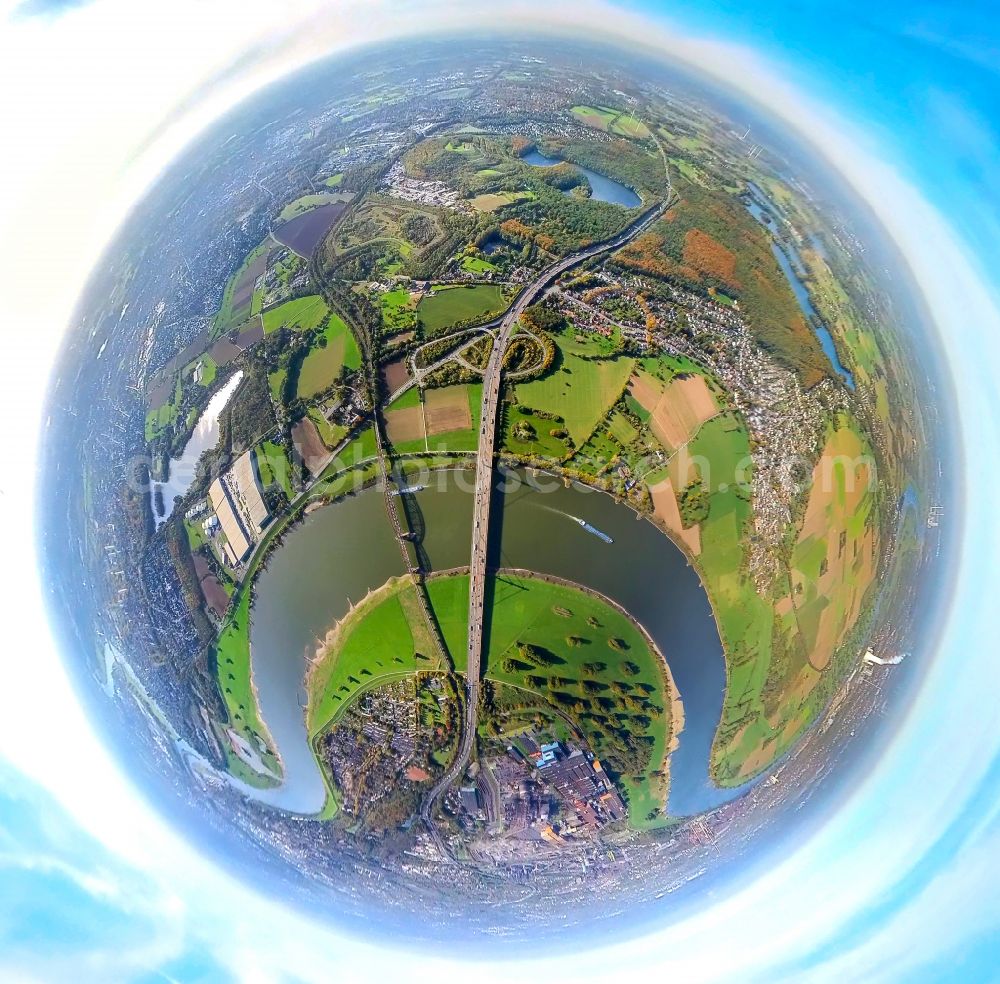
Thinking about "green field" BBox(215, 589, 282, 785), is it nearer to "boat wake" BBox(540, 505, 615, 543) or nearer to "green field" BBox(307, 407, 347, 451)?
"green field" BBox(307, 407, 347, 451)

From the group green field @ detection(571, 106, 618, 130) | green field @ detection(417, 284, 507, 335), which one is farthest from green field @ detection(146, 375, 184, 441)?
green field @ detection(571, 106, 618, 130)

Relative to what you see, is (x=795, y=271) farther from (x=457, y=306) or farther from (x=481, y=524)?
(x=481, y=524)

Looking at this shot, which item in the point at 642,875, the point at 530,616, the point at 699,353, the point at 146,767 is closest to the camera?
the point at 530,616

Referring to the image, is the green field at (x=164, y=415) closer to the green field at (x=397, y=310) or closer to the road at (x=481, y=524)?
the green field at (x=397, y=310)

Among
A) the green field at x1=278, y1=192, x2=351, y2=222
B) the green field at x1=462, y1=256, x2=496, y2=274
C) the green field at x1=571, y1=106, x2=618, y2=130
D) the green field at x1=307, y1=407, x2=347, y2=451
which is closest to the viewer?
the green field at x1=307, y1=407, x2=347, y2=451

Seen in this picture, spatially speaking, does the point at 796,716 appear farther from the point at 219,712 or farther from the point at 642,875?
the point at 219,712

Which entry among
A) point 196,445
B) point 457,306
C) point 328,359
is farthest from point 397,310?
point 196,445

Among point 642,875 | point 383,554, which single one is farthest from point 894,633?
point 383,554
